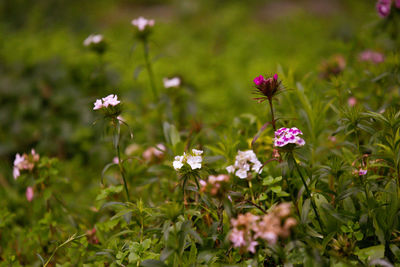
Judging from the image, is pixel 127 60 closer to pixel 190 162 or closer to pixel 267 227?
pixel 190 162

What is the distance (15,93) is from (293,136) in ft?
8.85

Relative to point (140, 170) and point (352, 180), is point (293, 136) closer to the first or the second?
point (352, 180)

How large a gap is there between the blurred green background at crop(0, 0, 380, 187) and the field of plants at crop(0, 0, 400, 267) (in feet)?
0.06

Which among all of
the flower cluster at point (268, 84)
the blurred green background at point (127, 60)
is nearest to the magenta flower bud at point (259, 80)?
the flower cluster at point (268, 84)

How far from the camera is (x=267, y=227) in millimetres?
862

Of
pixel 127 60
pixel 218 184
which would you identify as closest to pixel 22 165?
pixel 218 184

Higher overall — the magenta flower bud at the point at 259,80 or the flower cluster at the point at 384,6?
the flower cluster at the point at 384,6

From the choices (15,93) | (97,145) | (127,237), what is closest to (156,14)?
(15,93)

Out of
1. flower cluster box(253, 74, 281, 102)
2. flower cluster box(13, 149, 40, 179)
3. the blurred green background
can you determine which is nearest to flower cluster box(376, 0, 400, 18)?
the blurred green background

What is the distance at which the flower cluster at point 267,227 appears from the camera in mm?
842

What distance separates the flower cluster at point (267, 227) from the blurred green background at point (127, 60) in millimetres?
949

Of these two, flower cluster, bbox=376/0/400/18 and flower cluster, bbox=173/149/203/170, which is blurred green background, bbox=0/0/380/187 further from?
flower cluster, bbox=173/149/203/170

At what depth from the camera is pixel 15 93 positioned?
289 cm

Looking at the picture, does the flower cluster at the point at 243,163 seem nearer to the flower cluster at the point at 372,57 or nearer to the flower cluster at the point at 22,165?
the flower cluster at the point at 22,165
